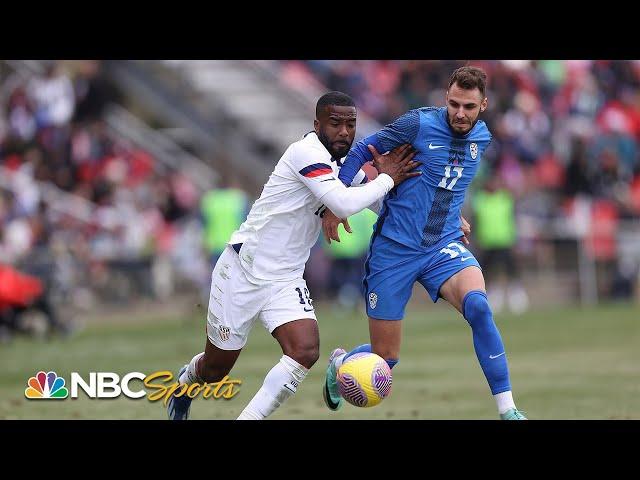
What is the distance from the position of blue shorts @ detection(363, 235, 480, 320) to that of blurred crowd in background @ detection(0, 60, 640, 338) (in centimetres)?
1164

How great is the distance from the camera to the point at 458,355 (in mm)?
15578

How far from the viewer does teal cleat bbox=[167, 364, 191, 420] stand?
9500 millimetres

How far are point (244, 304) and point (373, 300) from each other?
100 cm

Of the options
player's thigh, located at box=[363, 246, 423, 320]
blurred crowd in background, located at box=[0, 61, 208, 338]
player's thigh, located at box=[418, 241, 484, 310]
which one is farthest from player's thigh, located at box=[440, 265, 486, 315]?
blurred crowd in background, located at box=[0, 61, 208, 338]

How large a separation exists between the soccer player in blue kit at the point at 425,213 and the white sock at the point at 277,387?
69 centimetres

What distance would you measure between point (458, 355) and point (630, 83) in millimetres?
12752

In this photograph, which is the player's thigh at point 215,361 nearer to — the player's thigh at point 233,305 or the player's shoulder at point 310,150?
the player's thigh at point 233,305

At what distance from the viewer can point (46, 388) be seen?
39.8 feet

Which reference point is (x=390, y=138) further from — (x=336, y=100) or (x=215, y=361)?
(x=215, y=361)

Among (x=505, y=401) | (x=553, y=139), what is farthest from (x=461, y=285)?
(x=553, y=139)

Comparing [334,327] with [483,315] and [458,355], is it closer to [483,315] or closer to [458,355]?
[458,355]

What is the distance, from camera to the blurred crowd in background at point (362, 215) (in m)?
21.8

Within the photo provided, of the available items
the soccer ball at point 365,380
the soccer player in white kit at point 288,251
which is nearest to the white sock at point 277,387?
the soccer player in white kit at point 288,251

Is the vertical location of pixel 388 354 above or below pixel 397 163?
below
